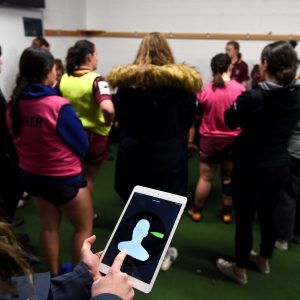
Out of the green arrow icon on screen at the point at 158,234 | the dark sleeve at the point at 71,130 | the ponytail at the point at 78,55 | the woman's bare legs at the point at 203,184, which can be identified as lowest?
the woman's bare legs at the point at 203,184

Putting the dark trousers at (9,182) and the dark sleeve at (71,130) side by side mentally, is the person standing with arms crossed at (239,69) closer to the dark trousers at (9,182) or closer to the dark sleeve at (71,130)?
the dark trousers at (9,182)

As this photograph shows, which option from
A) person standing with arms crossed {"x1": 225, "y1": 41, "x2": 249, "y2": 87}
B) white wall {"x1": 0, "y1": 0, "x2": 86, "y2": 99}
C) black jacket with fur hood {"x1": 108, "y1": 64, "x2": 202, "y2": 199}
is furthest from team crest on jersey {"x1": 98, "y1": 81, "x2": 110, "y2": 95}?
person standing with arms crossed {"x1": 225, "y1": 41, "x2": 249, "y2": 87}

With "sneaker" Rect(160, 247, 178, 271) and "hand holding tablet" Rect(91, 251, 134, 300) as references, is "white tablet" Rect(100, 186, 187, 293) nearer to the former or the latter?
"hand holding tablet" Rect(91, 251, 134, 300)

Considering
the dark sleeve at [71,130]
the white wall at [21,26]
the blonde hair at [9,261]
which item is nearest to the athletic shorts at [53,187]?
the dark sleeve at [71,130]

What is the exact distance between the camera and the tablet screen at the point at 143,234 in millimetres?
934

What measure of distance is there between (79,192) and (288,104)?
3.81 ft

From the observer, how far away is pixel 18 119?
1.61 m

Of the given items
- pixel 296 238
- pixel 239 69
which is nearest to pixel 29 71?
pixel 296 238

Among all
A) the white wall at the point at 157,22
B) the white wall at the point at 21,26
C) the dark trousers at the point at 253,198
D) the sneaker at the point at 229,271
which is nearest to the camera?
the dark trousers at the point at 253,198

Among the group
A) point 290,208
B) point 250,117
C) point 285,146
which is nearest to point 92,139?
point 250,117

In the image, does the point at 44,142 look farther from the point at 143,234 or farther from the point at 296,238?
the point at 296,238

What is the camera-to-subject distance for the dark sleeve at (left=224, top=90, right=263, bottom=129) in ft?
5.39

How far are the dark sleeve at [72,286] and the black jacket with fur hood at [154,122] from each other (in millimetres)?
1073

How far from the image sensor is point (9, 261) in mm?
603
